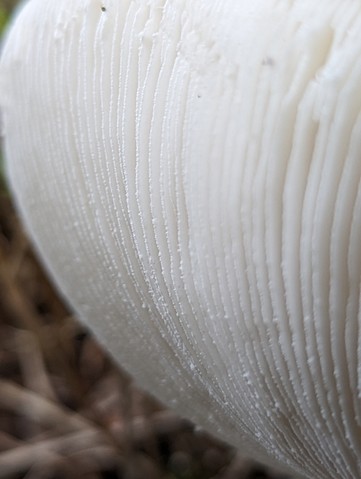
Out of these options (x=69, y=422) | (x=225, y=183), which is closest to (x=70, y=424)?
(x=69, y=422)

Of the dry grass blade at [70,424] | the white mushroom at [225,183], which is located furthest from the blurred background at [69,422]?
the white mushroom at [225,183]

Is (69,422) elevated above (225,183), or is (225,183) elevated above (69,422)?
(225,183)

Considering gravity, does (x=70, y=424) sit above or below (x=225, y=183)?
below

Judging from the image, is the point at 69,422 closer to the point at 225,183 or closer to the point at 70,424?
the point at 70,424

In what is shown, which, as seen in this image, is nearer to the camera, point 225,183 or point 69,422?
point 225,183

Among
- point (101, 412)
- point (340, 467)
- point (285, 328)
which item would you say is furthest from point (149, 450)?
point (285, 328)

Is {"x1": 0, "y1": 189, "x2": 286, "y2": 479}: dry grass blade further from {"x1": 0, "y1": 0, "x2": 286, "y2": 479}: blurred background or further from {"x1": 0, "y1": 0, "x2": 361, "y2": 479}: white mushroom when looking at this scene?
{"x1": 0, "y1": 0, "x2": 361, "y2": 479}: white mushroom

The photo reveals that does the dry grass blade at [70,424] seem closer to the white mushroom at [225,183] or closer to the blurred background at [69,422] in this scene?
the blurred background at [69,422]
